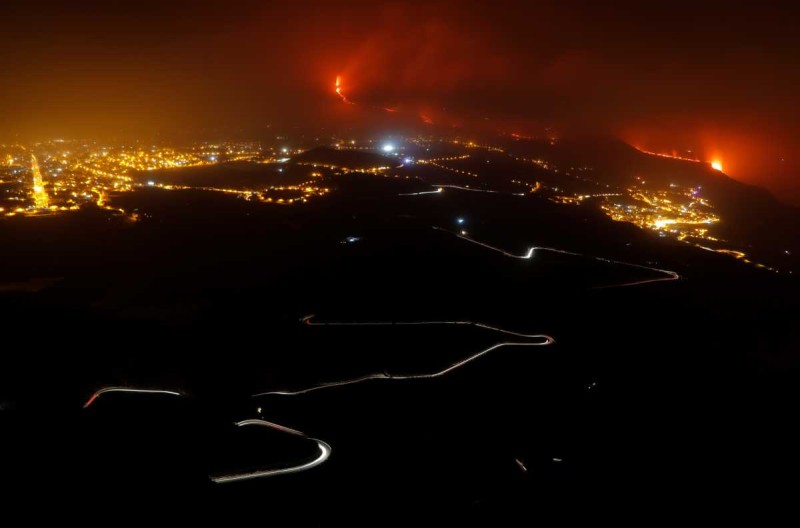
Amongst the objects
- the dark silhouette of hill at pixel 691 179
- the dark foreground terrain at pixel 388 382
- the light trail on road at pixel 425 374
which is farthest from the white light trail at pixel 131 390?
the dark silhouette of hill at pixel 691 179

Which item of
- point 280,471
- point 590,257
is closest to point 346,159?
point 590,257

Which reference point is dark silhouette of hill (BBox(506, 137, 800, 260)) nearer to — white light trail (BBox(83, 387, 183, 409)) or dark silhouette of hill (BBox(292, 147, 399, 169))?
dark silhouette of hill (BBox(292, 147, 399, 169))

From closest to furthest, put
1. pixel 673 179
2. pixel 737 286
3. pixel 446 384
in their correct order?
pixel 446 384
pixel 737 286
pixel 673 179

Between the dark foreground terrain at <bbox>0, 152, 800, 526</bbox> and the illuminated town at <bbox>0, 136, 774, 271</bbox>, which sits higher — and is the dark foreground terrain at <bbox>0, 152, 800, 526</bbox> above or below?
below

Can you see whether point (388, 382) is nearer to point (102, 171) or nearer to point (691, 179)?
point (102, 171)

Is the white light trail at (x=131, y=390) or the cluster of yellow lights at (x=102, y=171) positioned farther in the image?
the cluster of yellow lights at (x=102, y=171)

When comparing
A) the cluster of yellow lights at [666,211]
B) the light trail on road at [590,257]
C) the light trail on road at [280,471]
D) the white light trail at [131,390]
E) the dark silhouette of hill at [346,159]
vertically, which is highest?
the dark silhouette of hill at [346,159]

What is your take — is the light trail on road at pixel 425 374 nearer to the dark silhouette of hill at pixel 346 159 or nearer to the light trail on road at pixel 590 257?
the light trail on road at pixel 590 257

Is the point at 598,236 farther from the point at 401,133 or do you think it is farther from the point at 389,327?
the point at 401,133

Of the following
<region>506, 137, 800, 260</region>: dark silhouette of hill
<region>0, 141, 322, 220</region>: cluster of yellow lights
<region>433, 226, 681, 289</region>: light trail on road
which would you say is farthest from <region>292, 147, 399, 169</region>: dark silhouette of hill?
<region>433, 226, 681, 289</region>: light trail on road

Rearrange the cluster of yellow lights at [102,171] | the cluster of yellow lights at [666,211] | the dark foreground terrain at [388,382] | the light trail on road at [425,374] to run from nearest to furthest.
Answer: the dark foreground terrain at [388,382] < the light trail on road at [425,374] < the cluster of yellow lights at [666,211] < the cluster of yellow lights at [102,171]

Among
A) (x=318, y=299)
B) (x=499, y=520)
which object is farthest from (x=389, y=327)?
(x=499, y=520)
